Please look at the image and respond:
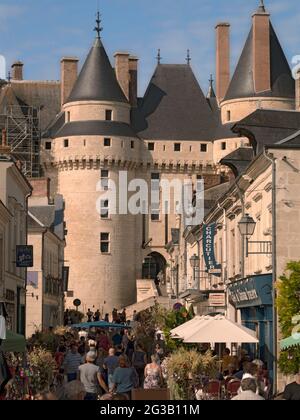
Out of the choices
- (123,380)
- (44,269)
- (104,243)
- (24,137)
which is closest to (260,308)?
(123,380)

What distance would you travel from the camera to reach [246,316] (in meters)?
25.5

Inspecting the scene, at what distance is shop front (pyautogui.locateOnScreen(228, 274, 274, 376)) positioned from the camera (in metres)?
21.4

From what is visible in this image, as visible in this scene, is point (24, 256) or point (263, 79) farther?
point (263, 79)

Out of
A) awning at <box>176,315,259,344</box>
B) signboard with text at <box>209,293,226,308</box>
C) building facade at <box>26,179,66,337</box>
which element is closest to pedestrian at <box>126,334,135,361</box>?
signboard with text at <box>209,293,226,308</box>

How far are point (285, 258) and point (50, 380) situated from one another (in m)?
5.27

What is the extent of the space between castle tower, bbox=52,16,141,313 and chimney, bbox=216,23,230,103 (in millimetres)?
6302

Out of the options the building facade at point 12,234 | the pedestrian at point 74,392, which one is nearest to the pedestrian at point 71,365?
the pedestrian at point 74,392

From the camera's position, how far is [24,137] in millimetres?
79125

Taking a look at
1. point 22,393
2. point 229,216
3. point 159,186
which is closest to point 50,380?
point 22,393

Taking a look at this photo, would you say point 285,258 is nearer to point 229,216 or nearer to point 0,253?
point 229,216

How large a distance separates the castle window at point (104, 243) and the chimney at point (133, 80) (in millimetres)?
10687

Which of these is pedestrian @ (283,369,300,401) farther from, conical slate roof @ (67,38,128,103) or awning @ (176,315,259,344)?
conical slate roof @ (67,38,128,103)

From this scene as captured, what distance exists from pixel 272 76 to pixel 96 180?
1285 centimetres

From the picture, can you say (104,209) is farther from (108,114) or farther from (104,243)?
(108,114)
